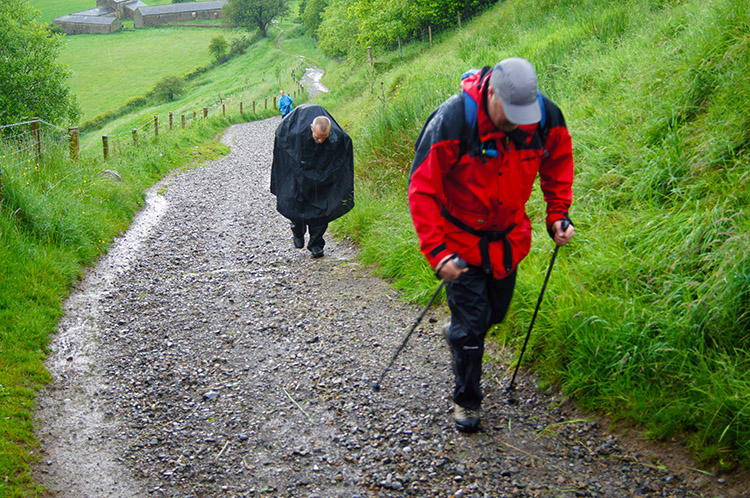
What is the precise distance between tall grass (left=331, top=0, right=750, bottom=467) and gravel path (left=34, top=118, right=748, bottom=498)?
291 mm

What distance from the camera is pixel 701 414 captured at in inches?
125

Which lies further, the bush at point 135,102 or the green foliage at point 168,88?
the green foliage at point 168,88

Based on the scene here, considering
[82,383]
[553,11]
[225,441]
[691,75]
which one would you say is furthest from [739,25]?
[553,11]

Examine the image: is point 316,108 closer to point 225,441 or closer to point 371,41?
point 225,441

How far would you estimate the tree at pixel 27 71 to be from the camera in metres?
28.8

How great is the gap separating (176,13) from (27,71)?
76.4 metres

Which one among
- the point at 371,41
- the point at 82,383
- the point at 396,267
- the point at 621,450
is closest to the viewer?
the point at 621,450

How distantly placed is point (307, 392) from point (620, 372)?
2318 mm

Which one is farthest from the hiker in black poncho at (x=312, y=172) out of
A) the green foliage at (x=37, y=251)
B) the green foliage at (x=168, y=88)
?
the green foliage at (x=168, y=88)

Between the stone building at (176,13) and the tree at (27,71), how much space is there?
6859cm

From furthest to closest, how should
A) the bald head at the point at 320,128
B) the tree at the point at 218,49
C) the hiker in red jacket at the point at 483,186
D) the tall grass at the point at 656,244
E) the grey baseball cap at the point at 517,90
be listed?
the tree at the point at 218,49
the bald head at the point at 320,128
the tall grass at the point at 656,244
the hiker in red jacket at the point at 483,186
the grey baseball cap at the point at 517,90

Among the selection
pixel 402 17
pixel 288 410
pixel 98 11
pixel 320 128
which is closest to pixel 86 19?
pixel 98 11

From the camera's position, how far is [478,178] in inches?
128

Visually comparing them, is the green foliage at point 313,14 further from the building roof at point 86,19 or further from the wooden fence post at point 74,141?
the wooden fence post at point 74,141
